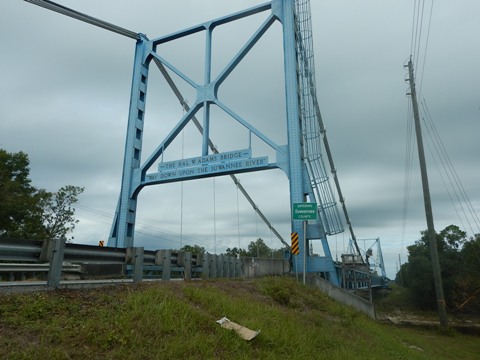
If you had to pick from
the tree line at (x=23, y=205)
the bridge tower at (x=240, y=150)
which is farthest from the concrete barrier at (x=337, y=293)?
the tree line at (x=23, y=205)

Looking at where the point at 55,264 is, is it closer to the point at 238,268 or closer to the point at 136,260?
the point at 136,260

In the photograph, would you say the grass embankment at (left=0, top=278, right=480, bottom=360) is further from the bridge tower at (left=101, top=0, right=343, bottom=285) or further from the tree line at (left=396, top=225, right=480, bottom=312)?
the tree line at (left=396, top=225, right=480, bottom=312)

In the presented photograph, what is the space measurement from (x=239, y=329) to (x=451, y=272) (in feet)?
126

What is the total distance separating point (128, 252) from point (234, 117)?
12958 mm

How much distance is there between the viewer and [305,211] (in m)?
14.9

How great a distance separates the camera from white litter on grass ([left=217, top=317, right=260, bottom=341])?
5421 millimetres

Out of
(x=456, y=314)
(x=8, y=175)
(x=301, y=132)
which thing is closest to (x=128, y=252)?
(x=301, y=132)

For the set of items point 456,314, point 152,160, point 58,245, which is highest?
point 152,160

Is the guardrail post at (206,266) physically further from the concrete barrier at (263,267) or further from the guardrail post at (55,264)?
the guardrail post at (55,264)

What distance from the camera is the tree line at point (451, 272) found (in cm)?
3353

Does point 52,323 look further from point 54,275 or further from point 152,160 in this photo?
point 152,160

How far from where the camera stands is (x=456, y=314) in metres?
33.3

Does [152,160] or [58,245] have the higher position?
[152,160]

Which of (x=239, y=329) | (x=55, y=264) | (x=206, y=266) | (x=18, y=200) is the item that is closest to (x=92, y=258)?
(x=55, y=264)
